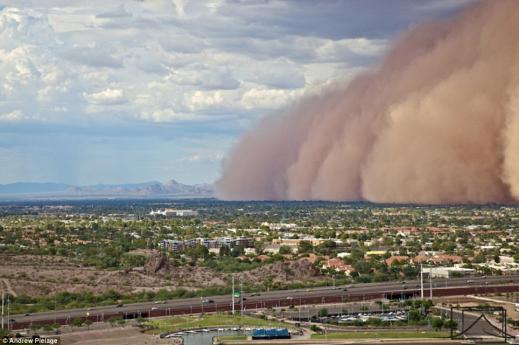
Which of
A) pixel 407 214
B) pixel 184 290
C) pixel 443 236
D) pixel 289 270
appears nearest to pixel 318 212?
pixel 407 214

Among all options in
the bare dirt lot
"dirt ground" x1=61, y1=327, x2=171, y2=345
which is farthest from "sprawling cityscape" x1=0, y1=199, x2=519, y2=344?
"dirt ground" x1=61, y1=327, x2=171, y2=345

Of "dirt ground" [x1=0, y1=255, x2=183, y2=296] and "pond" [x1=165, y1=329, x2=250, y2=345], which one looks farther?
"dirt ground" [x1=0, y1=255, x2=183, y2=296]

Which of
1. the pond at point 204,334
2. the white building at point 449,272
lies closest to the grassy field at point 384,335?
the pond at point 204,334

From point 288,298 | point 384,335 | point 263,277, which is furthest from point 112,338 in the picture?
point 263,277

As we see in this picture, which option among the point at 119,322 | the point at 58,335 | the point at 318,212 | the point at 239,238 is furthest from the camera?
the point at 318,212

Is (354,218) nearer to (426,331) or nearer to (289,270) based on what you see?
(289,270)

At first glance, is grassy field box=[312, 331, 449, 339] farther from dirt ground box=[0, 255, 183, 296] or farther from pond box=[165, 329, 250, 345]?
dirt ground box=[0, 255, 183, 296]
